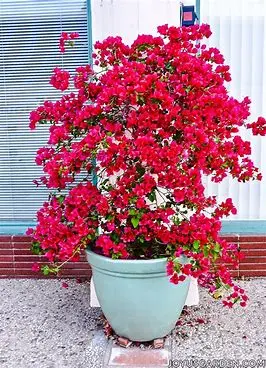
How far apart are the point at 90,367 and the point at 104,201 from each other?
79 cm

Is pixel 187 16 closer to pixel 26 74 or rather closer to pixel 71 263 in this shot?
pixel 26 74

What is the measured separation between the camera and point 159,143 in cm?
269

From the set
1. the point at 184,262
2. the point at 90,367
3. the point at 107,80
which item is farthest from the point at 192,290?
the point at 107,80

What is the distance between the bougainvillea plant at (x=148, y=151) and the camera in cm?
259

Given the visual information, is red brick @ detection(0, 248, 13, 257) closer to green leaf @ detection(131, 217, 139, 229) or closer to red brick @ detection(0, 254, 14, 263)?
red brick @ detection(0, 254, 14, 263)

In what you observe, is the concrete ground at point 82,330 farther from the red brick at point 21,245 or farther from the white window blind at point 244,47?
the white window blind at point 244,47

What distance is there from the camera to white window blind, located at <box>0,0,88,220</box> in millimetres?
3600

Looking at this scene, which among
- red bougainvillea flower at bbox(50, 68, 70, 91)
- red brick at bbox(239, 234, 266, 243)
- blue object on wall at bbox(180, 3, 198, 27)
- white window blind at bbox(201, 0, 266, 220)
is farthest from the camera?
red brick at bbox(239, 234, 266, 243)

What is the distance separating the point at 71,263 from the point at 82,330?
691mm

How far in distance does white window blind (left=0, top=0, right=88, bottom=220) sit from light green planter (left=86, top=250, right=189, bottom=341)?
110 cm

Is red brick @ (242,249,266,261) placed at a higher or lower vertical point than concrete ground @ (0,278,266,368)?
higher

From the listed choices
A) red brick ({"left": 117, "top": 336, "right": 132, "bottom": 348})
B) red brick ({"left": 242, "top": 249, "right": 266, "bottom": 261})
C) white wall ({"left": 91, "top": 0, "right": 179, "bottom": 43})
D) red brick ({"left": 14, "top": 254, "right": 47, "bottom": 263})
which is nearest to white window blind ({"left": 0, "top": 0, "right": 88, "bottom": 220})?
red brick ({"left": 14, "top": 254, "right": 47, "bottom": 263})

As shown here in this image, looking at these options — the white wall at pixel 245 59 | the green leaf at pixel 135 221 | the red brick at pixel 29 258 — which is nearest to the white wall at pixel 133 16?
the white wall at pixel 245 59

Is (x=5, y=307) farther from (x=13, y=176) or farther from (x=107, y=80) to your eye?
(x=107, y=80)
